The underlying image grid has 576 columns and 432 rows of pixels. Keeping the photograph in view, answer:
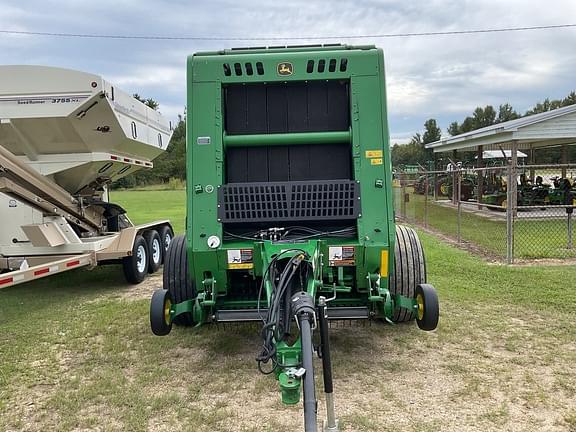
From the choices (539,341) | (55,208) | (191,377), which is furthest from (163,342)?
(539,341)

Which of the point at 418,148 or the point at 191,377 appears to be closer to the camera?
the point at 191,377

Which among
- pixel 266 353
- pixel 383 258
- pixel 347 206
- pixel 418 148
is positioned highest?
pixel 418 148

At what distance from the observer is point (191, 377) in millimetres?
4559

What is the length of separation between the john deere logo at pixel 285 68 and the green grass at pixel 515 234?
6650 millimetres

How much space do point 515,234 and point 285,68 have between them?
9.84m

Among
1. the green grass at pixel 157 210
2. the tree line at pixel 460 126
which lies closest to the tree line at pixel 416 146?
the tree line at pixel 460 126

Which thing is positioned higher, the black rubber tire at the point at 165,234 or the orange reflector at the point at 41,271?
the black rubber tire at the point at 165,234

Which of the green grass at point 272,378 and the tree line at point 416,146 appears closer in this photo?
the green grass at point 272,378

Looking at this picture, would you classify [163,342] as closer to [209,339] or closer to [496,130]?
[209,339]

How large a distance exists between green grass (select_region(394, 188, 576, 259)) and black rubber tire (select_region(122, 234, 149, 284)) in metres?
6.32

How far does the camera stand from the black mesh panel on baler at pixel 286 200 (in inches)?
185

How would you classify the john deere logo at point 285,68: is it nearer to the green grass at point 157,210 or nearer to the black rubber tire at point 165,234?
the black rubber tire at point 165,234

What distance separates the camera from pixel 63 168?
7.82m

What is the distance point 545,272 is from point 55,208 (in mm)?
7176
